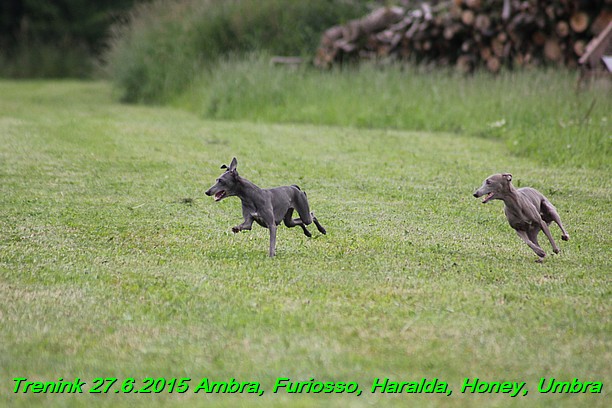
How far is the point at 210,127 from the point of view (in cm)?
1230

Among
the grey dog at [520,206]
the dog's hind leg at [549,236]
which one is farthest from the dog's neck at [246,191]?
A: the dog's hind leg at [549,236]

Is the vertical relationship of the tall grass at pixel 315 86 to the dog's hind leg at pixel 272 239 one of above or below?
below

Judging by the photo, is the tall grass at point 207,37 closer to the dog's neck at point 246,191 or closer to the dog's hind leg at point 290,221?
the dog's hind leg at point 290,221

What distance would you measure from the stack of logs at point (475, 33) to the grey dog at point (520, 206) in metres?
8.11

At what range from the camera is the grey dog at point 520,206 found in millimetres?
5238

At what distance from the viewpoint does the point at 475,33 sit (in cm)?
1455

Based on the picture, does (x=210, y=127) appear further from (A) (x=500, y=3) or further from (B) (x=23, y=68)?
(B) (x=23, y=68)

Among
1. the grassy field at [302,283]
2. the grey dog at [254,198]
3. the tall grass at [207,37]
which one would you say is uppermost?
the grey dog at [254,198]

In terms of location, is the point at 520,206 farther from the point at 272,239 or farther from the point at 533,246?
the point at 272,239

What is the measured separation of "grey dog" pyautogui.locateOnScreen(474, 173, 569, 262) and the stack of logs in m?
8.11

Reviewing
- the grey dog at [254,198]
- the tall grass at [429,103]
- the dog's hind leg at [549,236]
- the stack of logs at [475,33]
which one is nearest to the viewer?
the grey dog at [254,198]

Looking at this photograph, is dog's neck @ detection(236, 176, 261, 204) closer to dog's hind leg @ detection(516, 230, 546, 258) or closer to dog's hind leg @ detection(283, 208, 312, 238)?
dog's hind leg @ detection(283, 208, 312, 238)

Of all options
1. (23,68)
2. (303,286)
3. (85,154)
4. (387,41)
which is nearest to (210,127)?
(85,154)

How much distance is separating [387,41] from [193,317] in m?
12.3
